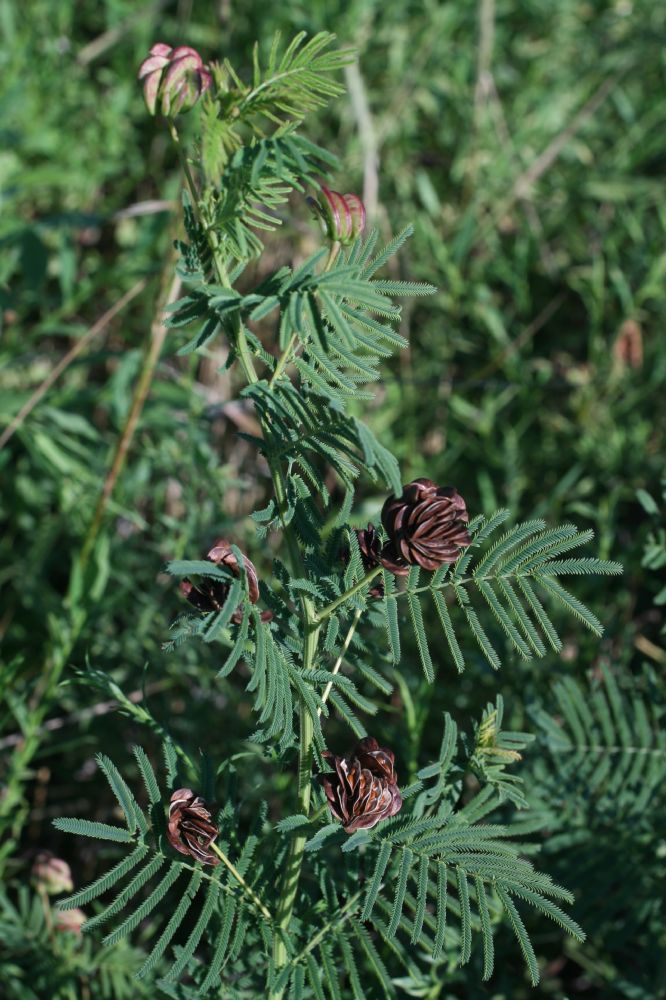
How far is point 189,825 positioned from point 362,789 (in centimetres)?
13

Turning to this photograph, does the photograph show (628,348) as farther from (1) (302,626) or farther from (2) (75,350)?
(1) (302,626)

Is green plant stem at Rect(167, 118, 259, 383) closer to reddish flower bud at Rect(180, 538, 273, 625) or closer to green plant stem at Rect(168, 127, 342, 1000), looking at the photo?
green plant stem at Rect(168, 127, 342, 1000)

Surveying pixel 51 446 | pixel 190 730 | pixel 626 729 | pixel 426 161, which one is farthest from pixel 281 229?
pixel 626 729

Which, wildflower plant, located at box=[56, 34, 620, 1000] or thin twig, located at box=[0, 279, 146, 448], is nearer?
wildflower plant, located at box=[56, 34, 620, 1000]

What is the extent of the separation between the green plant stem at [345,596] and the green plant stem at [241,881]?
0.63 ft

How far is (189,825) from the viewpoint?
73cm

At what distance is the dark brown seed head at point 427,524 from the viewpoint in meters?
A: 0.67

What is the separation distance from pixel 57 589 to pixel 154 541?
36 centimetres

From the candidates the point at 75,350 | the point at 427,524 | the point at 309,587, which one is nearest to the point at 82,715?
the point at 75,350

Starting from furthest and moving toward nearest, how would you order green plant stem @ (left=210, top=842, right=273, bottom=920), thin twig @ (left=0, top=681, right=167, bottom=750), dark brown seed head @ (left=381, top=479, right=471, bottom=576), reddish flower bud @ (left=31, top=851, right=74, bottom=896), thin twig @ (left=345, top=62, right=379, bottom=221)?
thin twig @ (left=345, top=62, right=379, bottom=221)
thin twig @ (left=0, top=681, right=167, bottom=750)
reddish flower bud @ (left=31, top=851, right=74, bottom=896)
green plant stem @ (left=210, top=842, right=273, bottom=920)
dark brown seed head @ (left=381, top=479, right=471, bottom=576)

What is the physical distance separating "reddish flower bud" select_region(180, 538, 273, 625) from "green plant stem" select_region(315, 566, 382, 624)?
2.1 inches

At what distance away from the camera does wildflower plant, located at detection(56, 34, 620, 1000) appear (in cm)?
68

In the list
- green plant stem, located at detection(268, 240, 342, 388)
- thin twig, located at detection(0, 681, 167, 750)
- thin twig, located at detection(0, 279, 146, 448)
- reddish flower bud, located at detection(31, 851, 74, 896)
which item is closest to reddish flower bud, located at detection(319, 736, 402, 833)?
green plant stem, located at detection(268, 240, 342, 388)

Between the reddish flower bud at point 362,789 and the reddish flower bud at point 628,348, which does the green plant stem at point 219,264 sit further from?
the reddish flower bud at point 628,348
